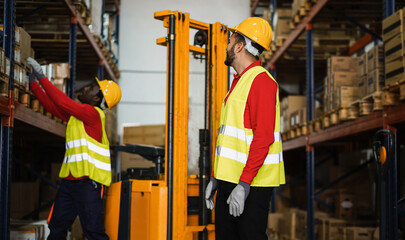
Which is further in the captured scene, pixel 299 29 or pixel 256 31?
pixel 299 29

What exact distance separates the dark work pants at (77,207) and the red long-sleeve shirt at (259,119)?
1999 mm

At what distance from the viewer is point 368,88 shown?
6191 mm

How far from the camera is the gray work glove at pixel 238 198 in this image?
9.05 ft

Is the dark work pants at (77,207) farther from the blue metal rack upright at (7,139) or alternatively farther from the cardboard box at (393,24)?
the cardboard box at (393,24)

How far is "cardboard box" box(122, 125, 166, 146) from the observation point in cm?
1170

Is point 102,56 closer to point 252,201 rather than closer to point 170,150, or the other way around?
point 170,150

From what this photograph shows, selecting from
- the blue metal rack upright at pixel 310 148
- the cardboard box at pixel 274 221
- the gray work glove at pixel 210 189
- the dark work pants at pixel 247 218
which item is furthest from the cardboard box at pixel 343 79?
the dark work pants at pixel 247 218

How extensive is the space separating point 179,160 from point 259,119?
3.75 ft

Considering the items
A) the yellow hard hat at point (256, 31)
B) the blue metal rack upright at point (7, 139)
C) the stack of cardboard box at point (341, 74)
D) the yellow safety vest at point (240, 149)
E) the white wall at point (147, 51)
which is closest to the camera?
the yellow safety vest at point (240, 149)

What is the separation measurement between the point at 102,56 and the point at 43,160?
2646mm

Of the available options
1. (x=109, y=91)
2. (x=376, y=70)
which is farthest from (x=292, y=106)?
(x=109, y=91)

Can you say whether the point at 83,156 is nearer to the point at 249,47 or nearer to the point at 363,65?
the point at 249,47

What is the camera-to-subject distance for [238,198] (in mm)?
2756

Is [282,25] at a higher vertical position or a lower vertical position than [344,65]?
higher
